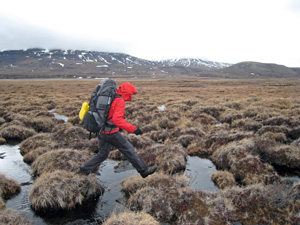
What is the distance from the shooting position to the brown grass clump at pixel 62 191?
5.54m

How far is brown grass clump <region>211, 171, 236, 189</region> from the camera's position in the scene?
6727 millimetres

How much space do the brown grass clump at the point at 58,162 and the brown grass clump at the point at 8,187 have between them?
1.00 meters

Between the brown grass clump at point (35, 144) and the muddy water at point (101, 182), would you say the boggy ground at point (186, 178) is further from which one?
the muddy water at point (101, 182)

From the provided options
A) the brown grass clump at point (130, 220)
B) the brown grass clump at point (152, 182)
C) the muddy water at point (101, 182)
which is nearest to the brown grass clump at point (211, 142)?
the muddy water at point (101, 182)

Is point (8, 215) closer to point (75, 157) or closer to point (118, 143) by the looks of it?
point (118, 143)

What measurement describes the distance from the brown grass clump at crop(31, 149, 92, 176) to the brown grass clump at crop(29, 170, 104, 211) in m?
1.14

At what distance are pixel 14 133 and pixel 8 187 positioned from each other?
718 centimetres

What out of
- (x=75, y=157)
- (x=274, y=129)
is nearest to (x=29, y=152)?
(x=75, y=157)

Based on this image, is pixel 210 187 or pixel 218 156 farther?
pixel 218 156

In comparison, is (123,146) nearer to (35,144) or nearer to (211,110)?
(35,144)

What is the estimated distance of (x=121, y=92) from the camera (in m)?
5.72

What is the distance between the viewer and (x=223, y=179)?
6918mm

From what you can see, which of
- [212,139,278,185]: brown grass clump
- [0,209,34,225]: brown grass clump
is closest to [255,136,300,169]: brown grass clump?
[212,139,278,185]: brown grass clump

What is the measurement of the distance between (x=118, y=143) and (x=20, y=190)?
3.80 metres
